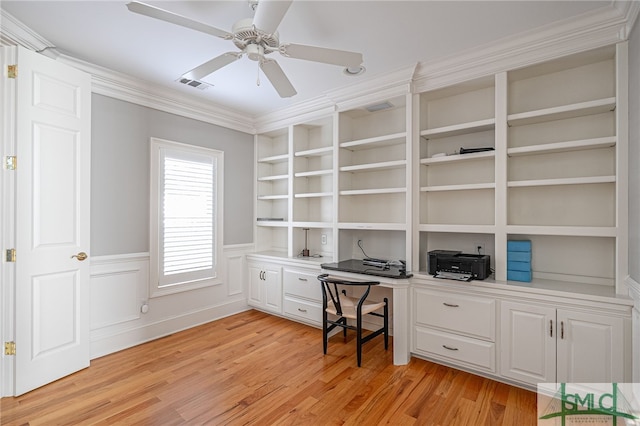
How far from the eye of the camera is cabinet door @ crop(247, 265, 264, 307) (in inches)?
171

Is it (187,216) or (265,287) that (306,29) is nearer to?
(187,216)

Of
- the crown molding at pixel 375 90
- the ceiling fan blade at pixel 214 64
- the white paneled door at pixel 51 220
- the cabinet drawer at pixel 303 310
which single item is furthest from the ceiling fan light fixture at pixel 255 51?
the cabinet drawer at pixel 303 310

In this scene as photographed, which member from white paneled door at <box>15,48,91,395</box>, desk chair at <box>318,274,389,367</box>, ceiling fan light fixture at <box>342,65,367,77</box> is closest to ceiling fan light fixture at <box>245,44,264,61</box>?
ceiling fan light fixture at <box>342,65,367,77</box>

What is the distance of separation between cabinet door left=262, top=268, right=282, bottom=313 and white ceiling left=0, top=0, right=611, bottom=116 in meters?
2.46

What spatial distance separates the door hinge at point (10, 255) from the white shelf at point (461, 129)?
143 inches

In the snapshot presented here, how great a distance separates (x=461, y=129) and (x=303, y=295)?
8.37 ft

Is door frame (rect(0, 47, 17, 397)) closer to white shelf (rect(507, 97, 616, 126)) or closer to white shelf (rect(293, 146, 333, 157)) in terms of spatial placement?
white shelf (rect(293, 146, 333, 157))

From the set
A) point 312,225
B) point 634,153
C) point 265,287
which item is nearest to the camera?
point 634,153

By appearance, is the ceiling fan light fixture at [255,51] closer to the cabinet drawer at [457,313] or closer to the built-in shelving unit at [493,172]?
the built-in shelving unit at [493,172]

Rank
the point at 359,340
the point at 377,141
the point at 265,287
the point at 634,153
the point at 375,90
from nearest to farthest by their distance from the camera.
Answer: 1. the point at 634,153
2. the point at 359,340
3. the point at 375,90
4. the point at 377,141
5. the point at 265,287

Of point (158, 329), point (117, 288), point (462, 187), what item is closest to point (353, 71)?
point (462, 187)

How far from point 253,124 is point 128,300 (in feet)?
9.26

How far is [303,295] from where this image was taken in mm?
3838

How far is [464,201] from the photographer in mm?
3223
